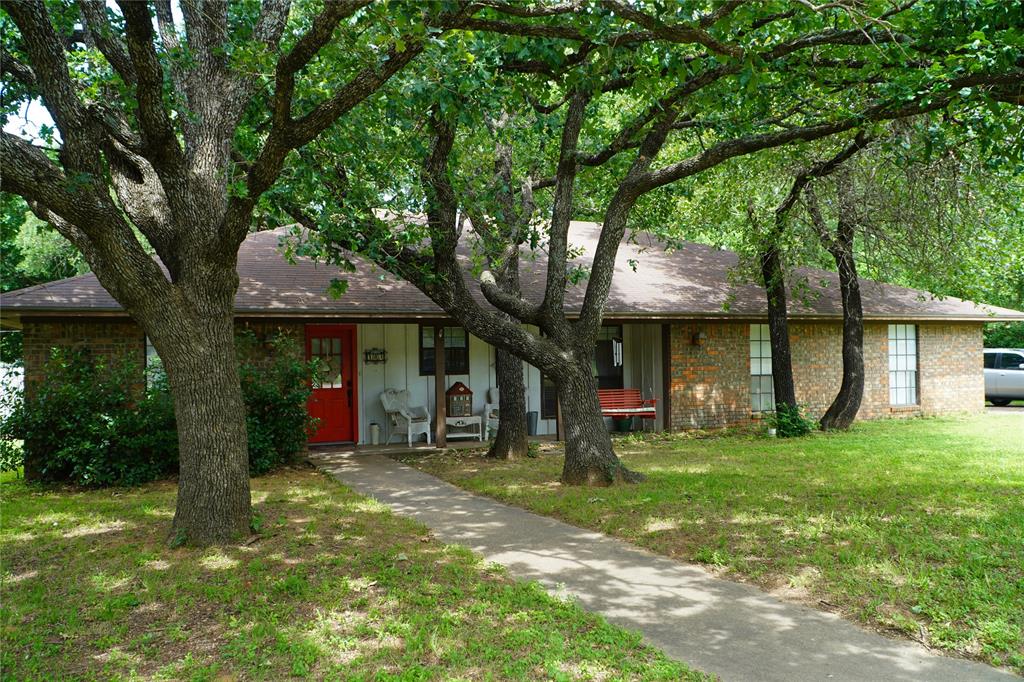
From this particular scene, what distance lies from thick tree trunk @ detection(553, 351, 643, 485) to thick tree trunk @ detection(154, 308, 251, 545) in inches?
168

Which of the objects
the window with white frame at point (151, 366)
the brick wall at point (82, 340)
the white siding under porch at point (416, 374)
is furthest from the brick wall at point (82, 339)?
the white siding under porch at point (416, 374)

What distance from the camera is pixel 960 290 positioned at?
13.4 m

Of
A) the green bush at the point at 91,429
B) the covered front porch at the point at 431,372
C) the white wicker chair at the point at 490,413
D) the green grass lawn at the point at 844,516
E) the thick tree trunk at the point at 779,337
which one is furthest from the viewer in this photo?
the white wicker chair at the point at 490,413

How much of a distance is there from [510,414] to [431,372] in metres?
3.17

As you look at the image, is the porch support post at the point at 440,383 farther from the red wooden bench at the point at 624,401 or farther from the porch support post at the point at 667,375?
the porch support post at the point at 667,375

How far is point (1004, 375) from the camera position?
888 inches

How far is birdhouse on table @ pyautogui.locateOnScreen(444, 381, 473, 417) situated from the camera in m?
14.7

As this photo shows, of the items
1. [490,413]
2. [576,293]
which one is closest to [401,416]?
[490,413]

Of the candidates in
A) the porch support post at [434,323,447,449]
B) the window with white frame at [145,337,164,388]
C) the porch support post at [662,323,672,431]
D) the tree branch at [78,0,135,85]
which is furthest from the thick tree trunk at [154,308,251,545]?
the porch support post at [662,323,672,431]

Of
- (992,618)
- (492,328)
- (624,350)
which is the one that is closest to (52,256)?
(624,350)

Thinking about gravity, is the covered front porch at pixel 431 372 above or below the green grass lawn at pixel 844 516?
above

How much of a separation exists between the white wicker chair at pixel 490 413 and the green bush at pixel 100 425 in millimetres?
4882

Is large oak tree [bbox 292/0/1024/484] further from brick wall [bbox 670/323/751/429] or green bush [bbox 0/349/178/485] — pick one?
brick wall [bbox 670/323/751/429]

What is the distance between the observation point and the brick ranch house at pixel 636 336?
11.5 metres
